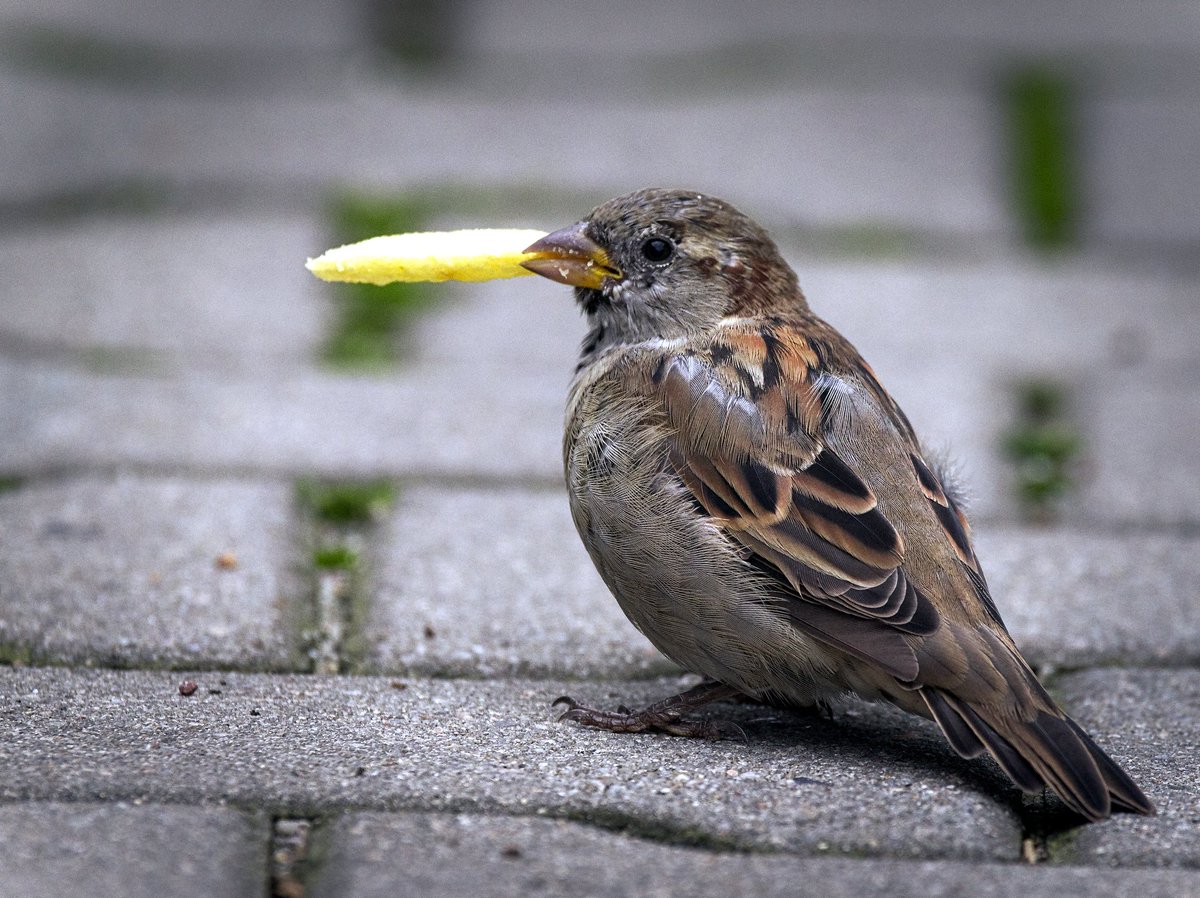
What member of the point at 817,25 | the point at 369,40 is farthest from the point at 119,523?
the point at 817,25

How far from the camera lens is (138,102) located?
8.56 meters

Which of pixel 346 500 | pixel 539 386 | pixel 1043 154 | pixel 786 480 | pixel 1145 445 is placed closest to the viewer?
pixel 786 480

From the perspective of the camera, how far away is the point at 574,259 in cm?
418

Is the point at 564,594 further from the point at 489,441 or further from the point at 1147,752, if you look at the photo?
the point at 1147,752

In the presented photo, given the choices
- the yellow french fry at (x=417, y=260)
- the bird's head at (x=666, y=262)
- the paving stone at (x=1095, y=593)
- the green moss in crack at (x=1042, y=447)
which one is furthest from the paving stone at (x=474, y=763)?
the green moss in crack at (x=1042, y=447)

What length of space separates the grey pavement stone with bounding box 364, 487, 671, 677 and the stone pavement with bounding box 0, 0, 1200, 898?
0.02 metres

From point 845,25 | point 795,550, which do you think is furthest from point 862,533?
point 845,25

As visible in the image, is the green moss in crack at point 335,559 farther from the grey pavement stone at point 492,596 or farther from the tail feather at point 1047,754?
the tail feather at point 1047,754

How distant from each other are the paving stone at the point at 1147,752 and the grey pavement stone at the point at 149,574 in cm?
171

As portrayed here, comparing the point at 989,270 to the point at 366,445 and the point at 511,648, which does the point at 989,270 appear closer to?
the point at 366,445

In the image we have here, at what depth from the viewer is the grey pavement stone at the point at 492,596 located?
380 cm

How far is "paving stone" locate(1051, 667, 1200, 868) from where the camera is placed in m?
2.86

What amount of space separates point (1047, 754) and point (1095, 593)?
4.36 ft

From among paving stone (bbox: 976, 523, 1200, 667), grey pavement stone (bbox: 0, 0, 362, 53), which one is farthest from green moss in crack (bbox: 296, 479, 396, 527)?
grey pavement stone (bbox: 0, 0, 362, 53)
